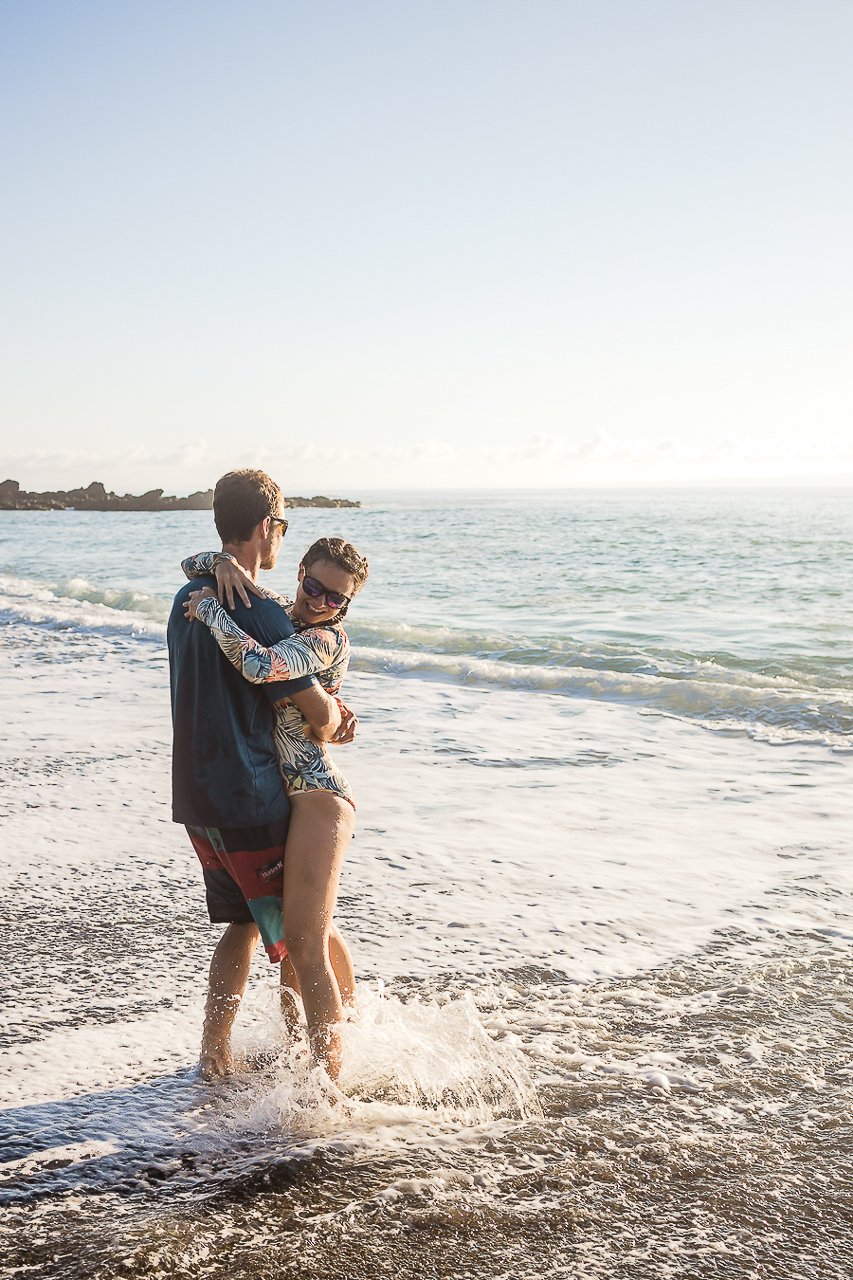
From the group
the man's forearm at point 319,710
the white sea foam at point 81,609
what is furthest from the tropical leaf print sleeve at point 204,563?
the white sea foam at point 81,609

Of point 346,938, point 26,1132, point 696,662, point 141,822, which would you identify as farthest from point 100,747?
point 696,662

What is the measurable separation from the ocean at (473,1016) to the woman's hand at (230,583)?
4.89ft

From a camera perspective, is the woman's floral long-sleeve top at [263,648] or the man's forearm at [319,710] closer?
the woman's floral long-sleeve top at [263,648]

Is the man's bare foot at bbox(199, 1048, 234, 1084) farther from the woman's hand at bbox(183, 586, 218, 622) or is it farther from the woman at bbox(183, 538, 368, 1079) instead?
the woman's hand at bbox(183, 586, 218, 622)

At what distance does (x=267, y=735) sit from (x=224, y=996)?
917 mm

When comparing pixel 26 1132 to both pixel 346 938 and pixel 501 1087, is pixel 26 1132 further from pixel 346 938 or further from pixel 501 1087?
pixel 346 938

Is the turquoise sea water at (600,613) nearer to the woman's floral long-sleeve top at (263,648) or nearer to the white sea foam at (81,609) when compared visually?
the white sea foam at (81,609)

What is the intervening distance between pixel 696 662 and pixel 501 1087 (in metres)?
10.1

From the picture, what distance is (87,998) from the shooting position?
3.79 metres

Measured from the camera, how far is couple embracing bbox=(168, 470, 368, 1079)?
9.42 ft

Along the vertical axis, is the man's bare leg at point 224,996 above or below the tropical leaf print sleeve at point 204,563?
below

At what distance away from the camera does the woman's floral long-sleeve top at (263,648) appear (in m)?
2.76

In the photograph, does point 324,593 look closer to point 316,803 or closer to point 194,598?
point 194,598

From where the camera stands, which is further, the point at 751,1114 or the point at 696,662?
the point at 696,662
